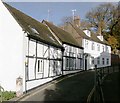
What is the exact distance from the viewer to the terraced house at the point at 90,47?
46.5 meters

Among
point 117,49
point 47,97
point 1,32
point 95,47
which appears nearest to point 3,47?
point 1,32

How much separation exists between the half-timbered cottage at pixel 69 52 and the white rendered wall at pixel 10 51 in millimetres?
14093

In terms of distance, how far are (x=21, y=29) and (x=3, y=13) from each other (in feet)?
7.77

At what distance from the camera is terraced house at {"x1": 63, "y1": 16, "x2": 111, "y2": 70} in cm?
4650

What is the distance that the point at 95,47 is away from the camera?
170ft

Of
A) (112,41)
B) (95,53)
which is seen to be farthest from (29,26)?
(112,41)

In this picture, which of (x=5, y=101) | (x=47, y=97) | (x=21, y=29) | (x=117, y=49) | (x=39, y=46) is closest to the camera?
(x=5, y=101)

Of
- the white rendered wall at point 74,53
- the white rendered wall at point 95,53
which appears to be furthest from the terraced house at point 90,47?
the white rendered wall at point 74,53

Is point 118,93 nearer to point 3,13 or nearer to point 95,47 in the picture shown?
point 3,13

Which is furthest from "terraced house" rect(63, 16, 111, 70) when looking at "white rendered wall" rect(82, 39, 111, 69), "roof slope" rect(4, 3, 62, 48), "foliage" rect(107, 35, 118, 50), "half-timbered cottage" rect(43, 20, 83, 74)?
"roof slope" rect(4, 3, 62, 48)

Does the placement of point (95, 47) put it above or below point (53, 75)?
above

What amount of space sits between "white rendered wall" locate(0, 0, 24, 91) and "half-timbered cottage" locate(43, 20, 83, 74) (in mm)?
14093

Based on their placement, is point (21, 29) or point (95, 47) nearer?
point (21, 29)

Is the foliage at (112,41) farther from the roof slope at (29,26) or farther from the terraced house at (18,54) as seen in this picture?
the terraced house at (18,54)
